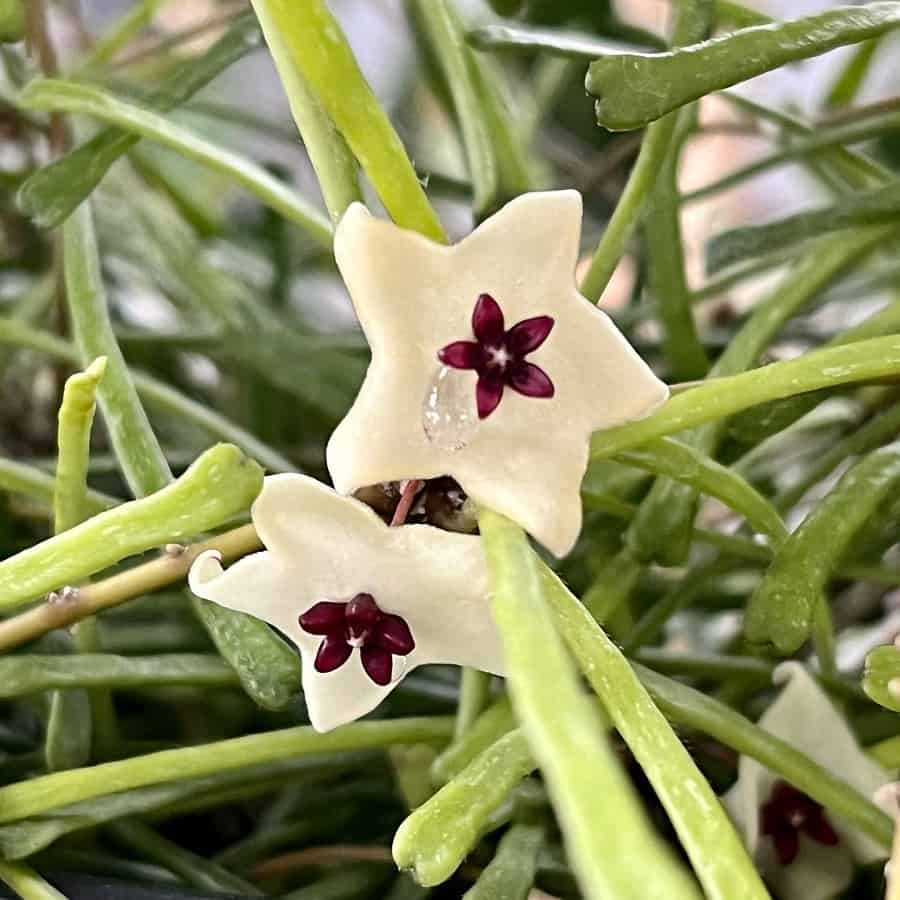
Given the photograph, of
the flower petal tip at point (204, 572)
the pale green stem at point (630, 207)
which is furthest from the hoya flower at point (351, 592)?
the pale green stem at point (630, 207)

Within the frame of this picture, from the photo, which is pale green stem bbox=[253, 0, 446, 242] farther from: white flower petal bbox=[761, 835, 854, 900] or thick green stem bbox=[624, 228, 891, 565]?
white flower petal bbox=[761, 835, 854, 900]

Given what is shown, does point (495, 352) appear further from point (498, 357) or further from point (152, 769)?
point (152, 769)

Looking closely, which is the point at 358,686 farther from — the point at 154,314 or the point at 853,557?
the point at 154,314

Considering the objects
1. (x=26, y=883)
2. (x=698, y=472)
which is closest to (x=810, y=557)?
(x=698, y=472)

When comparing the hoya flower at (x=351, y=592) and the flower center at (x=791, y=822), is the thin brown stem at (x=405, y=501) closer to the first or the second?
the hoya flower at (x=351, y=592)

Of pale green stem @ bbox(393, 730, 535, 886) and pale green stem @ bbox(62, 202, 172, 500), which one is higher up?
pale green stem @ bbox(62, 202, 172, 500)

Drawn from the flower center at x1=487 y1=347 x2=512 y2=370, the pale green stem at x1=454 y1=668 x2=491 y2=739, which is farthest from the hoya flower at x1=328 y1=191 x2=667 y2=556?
the pale green stem at x1=454 y1=668 x2=491 y2=739
